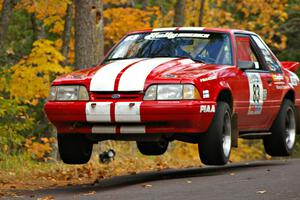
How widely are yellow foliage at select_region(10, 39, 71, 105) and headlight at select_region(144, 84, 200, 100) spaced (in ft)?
35.9

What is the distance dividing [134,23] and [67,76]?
1652 cm

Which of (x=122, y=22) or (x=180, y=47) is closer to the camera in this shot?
(x=180, y=47)

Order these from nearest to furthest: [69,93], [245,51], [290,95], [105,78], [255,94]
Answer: [105,78] < [69,93] < [255,94] < [245,51] < [290,95]

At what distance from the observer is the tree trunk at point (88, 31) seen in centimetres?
1502

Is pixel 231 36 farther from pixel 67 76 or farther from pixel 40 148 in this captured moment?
pixel 40 148

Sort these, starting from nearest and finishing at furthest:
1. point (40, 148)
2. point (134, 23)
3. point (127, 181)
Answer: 1. point (127, 181)
2. point (40, 148)
3. point (134, 23)

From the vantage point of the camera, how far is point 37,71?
21.2 meters

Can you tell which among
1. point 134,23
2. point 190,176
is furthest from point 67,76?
point 134,23

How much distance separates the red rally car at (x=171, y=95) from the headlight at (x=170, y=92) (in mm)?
11

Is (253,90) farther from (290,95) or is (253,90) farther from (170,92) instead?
(170,92)

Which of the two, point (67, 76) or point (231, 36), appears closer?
point (67, 76)

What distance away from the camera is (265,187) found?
9.00 metres

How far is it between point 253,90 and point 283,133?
138cm

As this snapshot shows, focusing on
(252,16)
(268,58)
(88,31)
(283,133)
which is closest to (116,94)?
(268,58)
